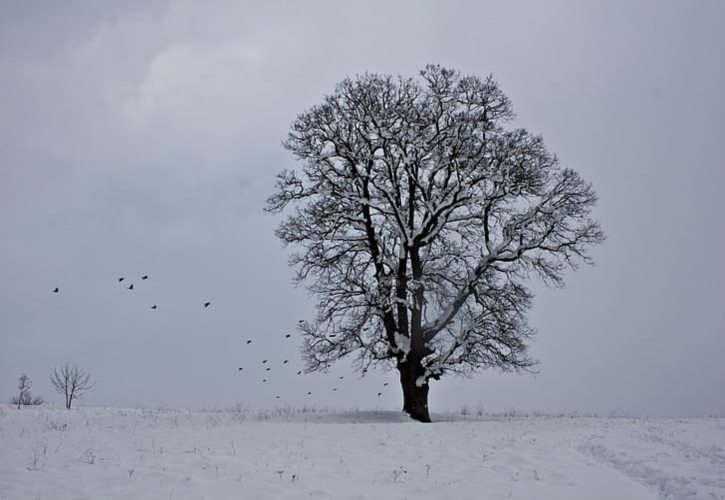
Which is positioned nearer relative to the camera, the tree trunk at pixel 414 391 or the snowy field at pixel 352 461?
the snowy field at pixel 352 461

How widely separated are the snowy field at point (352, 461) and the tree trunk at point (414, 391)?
2774 mm

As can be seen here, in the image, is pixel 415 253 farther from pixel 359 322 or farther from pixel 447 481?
pixel 447 481

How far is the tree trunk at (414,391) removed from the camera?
59.5ft

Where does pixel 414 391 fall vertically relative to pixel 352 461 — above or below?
above

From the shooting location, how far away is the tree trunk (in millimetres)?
18141

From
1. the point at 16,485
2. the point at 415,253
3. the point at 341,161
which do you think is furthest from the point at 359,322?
the point at 16,485

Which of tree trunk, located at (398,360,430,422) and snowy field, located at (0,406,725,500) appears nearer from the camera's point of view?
snowy field, located at (0,406,725,500)

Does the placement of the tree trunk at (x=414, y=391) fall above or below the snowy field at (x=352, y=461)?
above

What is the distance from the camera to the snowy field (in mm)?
8695

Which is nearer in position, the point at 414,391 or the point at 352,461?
the point at 352,461

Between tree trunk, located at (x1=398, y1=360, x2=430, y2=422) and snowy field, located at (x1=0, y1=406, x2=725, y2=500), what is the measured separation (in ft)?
9.10

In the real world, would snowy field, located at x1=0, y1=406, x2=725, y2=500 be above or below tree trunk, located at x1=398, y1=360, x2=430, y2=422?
below

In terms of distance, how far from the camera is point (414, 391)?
722 inches

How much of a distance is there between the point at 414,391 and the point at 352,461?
26.4ft
